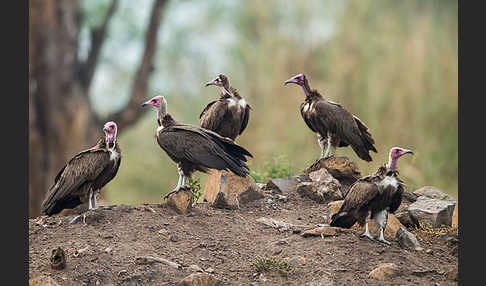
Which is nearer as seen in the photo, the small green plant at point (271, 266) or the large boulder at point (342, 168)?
the small green plant at point (271, 266)

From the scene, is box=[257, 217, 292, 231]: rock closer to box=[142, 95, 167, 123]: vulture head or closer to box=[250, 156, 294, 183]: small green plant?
box=[142, 95, 167, 123]: vulture head

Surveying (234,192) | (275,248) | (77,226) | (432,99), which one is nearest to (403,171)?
(432,99)

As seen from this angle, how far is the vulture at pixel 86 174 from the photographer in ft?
22.4

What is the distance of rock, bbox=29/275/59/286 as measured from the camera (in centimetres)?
556

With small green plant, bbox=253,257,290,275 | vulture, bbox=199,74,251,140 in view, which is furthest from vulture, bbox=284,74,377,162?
small green plant, bbox=253,257,290,275

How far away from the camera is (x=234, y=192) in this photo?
7969 millimetres

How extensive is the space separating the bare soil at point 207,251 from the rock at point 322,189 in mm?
637

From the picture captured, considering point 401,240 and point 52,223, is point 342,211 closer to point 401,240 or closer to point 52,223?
point 401,240

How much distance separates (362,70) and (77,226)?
30.1 feet

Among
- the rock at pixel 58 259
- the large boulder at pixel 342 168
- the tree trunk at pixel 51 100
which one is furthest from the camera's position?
the tree trunk at pixel 51 100

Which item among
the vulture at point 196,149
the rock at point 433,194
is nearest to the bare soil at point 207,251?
the vulture at point 196,149

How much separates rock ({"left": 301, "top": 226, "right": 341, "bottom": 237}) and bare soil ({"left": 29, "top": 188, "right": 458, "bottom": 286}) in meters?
0.06

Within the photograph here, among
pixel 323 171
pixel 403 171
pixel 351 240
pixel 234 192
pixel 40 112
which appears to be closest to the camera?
pixel 351 240

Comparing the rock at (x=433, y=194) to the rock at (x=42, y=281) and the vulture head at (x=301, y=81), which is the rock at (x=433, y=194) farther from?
the rock at (x=42, y=281)
